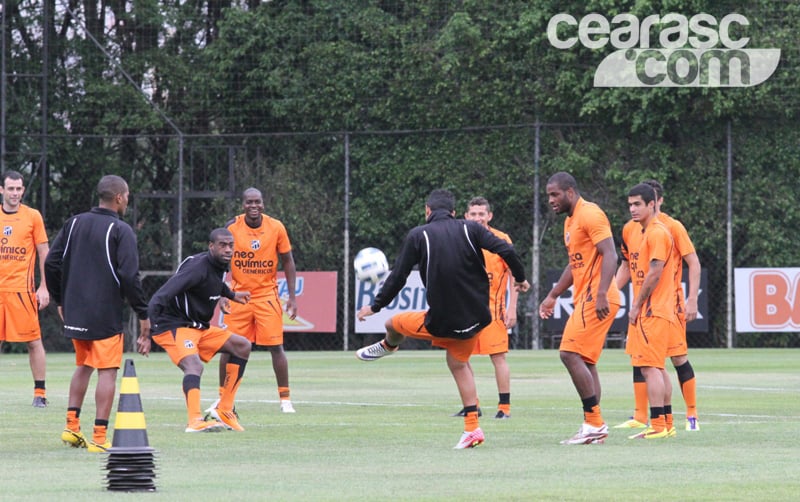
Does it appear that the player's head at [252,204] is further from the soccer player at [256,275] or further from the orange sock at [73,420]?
the orange sock at [73,420]

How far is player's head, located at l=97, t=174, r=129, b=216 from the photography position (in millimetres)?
11625

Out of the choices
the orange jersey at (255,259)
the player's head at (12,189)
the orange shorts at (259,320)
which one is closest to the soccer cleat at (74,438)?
the orange shorts at (259,320)

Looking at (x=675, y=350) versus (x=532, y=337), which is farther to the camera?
(x=532, y=337)

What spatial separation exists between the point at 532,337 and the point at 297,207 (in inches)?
254

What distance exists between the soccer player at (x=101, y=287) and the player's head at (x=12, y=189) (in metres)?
5.34

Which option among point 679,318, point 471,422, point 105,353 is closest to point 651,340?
point 679,318

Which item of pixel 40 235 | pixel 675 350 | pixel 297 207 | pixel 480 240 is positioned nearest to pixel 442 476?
pixel 480 240

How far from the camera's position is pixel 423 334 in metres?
11.9

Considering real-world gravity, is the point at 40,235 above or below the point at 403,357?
above

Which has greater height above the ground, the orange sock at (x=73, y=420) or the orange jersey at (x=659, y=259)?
the orange jersey at (x=659, y=259)

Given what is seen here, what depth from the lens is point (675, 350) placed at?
524 inches

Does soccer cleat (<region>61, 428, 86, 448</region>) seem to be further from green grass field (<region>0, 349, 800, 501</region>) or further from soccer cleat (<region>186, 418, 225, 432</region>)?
soccer cleat (<region>186, 418, 225, 432</region>)

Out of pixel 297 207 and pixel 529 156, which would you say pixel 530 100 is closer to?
pixel 529 156

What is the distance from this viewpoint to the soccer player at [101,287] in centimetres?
1152
